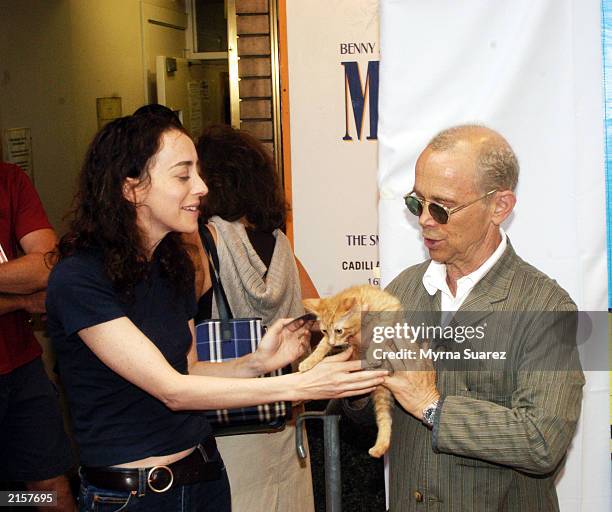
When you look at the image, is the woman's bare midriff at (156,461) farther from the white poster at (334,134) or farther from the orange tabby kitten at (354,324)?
the white poster at (334,134)

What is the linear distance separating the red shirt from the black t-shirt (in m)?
1.29

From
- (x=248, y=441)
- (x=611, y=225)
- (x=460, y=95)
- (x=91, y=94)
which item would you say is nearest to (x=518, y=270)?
(x=611, y=225)

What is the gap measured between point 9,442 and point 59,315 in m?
1.55

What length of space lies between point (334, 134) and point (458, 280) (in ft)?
7.57

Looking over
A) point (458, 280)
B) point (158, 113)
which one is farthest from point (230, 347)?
point (458, 280)

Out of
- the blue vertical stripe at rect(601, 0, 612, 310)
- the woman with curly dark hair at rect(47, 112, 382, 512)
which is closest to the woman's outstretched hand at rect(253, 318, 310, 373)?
the woman with curly dark hair at rect(47, 112, 382, 512)

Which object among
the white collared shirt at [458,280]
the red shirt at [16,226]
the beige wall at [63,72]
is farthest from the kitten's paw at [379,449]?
the beige wall at [63,72]

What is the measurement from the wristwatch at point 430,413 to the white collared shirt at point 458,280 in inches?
9.0

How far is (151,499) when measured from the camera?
220 cm

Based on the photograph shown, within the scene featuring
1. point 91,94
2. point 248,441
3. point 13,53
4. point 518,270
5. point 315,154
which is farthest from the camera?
point 91,94

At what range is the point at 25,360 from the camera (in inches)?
135

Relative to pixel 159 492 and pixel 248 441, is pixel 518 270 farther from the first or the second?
pixel 248 441

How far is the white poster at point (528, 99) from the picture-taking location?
205 centimetres

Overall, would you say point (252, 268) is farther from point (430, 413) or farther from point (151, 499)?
point (430, 413)
